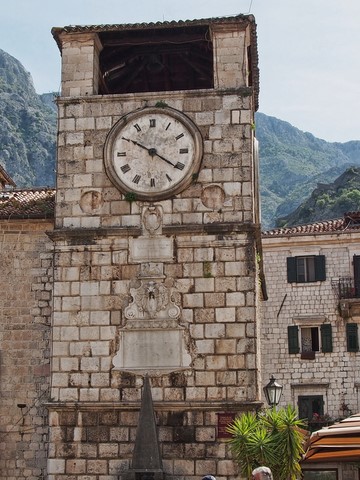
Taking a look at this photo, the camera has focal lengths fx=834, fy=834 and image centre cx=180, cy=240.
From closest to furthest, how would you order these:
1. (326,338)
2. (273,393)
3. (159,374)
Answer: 1. (159,374)
2. (273,393)
3. (326,338)

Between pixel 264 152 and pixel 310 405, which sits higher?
pixel 264 152

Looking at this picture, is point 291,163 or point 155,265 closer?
point 155,265

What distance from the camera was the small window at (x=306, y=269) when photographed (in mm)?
30969

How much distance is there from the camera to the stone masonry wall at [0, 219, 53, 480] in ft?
51.9

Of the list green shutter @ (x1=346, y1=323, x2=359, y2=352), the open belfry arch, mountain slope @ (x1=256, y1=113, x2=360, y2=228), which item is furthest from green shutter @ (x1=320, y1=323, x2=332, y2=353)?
mountain slope @ (x1=256, y1=113, x2=360, y2=228)

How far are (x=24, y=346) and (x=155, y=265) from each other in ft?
11.3

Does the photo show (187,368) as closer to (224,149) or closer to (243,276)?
(243,276)

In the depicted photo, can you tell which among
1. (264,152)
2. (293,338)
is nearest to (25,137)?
(264,152)

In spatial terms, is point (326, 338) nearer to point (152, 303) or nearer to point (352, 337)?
point (352, 337)

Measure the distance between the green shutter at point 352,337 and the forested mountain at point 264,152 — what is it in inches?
1069

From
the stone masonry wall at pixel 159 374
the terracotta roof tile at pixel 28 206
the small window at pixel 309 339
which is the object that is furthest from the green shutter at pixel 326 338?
the stone masonry wall at pixel 159 374

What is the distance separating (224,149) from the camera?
15062 mm

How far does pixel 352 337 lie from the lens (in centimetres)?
3022

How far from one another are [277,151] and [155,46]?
11498cm
